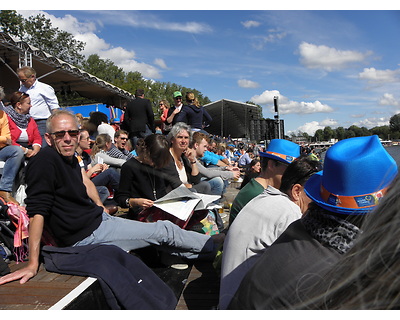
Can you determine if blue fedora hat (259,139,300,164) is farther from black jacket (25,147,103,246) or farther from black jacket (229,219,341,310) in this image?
black jacket (229,219,341,310)

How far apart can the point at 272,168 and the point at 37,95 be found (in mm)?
3859

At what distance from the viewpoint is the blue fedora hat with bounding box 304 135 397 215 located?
110 cm

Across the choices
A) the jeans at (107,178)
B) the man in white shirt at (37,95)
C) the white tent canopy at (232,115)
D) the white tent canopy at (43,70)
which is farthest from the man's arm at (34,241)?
the white tent canopy at (232,115)

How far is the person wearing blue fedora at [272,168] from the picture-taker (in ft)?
9.12

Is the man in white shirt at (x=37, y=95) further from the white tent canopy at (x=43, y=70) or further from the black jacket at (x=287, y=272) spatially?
the black jacket at (x=287, y=272)

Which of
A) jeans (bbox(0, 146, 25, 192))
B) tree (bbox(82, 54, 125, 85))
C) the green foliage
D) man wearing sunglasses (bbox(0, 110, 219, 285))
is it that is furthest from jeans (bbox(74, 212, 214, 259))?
tree (bbox(82, 54, 125, 85))

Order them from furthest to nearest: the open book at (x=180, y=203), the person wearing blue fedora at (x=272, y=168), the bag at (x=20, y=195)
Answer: the bag at (x=20, y=195) → the open book at (x=180, y=203) → the person wearing blue fedora at (x=272, y=168)

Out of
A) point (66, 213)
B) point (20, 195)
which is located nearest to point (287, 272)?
point (66, 213)

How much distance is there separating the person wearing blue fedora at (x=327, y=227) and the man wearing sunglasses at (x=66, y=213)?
187 cm

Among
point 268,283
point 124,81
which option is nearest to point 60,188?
point 268,283

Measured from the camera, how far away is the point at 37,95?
527 centimetres

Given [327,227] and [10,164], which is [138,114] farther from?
[327,227]

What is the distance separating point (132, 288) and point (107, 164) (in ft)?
11.7

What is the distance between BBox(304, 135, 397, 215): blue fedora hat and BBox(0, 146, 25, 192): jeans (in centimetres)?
392
